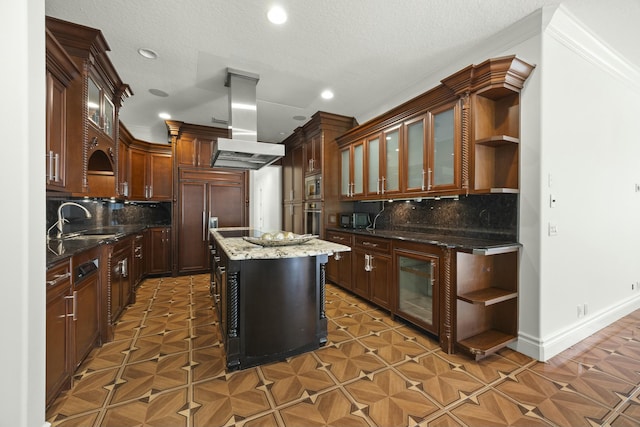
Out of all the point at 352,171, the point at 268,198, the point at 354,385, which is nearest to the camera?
the point at 354,385

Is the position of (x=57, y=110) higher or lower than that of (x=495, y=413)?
higher

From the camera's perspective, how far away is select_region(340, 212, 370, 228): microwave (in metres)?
4.05

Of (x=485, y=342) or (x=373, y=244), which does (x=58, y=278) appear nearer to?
(x=373, y=244)

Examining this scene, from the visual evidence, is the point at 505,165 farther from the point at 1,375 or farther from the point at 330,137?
the point at 1,375

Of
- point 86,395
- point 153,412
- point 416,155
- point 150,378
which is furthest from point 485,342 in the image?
point 86,395

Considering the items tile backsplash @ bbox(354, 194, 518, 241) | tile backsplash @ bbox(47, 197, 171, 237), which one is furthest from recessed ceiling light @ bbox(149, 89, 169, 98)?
tile backsplash @ bbox(354, 194, 518, 241)

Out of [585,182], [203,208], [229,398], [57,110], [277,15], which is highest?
[277,15]

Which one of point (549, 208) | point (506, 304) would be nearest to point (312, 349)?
point (506, 304)

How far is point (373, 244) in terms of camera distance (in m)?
3.27

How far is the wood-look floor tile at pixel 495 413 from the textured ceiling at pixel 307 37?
2860 millimetres

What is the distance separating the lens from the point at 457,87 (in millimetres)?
2455

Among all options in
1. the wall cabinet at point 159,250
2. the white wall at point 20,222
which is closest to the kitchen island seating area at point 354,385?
the white wall at point 20,222

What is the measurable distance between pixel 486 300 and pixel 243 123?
3.13 m

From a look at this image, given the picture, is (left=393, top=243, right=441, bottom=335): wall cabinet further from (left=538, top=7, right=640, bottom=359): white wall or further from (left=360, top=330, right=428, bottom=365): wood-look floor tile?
(left=538, top=7, right=640, bottom=359): white wall
